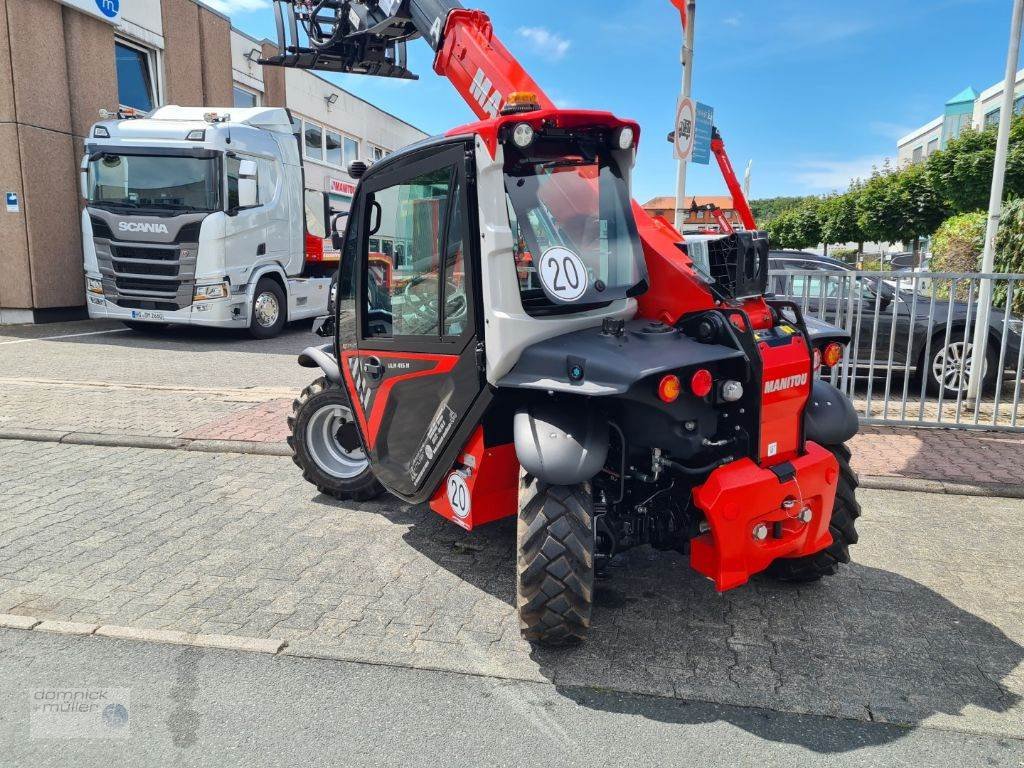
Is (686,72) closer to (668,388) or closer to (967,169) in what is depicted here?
(668,388)

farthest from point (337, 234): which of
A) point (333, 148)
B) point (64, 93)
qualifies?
point (333, 148)

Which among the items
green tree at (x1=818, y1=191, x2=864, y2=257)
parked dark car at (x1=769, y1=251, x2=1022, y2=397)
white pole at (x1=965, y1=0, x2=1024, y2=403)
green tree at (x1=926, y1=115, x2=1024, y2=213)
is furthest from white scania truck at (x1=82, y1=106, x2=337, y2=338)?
green tree at (x1=818, y1=191, x2=864, y2=257)

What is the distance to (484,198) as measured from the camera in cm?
316

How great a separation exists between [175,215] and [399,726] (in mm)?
11087

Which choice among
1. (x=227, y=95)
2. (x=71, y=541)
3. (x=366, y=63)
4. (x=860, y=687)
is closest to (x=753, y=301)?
(x=860, y=687)

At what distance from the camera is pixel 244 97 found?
70.5ft

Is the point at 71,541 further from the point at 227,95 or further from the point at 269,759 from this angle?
the point at 227,95

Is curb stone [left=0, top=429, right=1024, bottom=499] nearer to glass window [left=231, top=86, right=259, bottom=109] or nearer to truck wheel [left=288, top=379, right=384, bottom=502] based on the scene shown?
truck wheel [left=288, top=379, right=384, bottom=502]

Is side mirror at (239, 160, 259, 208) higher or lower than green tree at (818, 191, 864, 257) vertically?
lower

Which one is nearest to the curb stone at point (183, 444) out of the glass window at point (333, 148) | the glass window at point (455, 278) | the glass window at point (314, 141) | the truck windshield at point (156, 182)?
the glass window at point (455, 278)

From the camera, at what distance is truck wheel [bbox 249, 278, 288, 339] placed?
1333cm

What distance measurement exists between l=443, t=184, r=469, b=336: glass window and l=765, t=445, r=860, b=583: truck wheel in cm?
198

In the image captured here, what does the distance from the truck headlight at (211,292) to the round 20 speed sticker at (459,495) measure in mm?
9810

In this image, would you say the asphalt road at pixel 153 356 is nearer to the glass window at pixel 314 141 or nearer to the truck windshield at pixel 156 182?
the truck windshield at pixel 156 182
